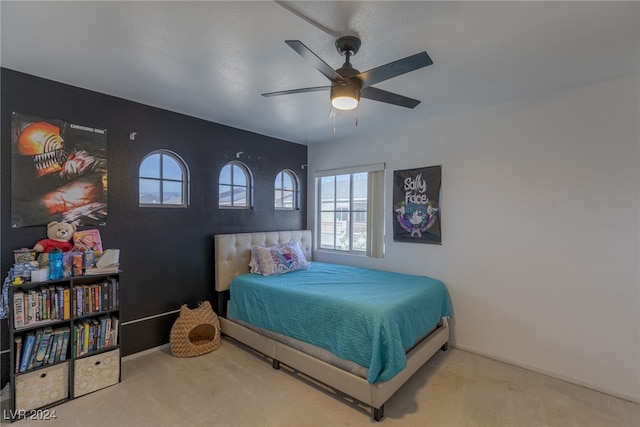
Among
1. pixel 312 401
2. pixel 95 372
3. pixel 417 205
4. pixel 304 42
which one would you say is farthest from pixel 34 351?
pixel 417 205

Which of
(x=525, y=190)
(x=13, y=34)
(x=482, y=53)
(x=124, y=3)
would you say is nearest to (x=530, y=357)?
(x=525, y=190)

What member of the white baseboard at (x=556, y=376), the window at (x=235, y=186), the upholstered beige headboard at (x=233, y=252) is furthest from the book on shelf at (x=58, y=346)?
the white baseboard at (x=556, y=376)

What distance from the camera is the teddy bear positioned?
238cm

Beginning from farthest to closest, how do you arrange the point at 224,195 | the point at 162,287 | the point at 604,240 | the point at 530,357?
the point at 224,195 → the point at 162,287 → the point at 530,357 → the point at 604,240

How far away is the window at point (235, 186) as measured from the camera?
146 inches

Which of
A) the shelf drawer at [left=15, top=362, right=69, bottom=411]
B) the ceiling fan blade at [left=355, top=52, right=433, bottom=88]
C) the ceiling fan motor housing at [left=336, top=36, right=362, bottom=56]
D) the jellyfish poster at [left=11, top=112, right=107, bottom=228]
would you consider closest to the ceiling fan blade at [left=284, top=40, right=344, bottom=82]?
the ceiling fan blade at [left=355, top=52, right=433, bottom=88]

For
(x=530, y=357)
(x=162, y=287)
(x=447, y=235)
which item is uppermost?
(x=447, y=235)

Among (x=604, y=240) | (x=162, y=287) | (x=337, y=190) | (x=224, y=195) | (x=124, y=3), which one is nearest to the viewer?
(x=124, y=3)

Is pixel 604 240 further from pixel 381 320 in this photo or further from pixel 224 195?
pixel 224 195

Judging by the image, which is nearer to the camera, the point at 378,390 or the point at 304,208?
the point at 378,390

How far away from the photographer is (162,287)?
312cm

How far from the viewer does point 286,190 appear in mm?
4559

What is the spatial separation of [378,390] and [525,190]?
2.28 metres

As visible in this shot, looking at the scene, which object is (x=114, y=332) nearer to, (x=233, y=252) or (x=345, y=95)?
Result: (x=233, y=252)
